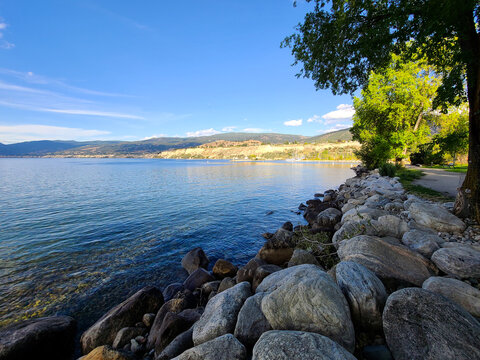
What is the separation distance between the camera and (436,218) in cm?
750

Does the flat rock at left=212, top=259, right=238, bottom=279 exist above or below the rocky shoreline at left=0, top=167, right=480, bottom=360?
below

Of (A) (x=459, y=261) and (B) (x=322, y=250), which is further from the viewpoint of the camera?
(B) (x=322, y=250)

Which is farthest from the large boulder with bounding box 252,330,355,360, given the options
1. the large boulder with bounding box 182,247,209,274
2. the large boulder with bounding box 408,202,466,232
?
the large boulder with bounding box 182,247,209,274

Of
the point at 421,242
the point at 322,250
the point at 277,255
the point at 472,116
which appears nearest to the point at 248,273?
the point at 277,255

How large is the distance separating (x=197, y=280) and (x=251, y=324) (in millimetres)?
5028

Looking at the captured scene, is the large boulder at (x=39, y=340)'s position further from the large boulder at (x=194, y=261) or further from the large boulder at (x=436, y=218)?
the large boulder at (x=436, y=218)

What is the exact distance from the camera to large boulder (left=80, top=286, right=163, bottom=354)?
5.75m

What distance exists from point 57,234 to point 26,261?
3.81 metres

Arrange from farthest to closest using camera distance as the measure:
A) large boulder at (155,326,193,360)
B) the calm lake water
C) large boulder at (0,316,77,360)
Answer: the calm lake water
large boulder at (0,316,77,360)
large boulder at (155,326,193,360)

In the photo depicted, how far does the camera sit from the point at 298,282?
4078 mm

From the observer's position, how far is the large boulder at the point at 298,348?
270cm

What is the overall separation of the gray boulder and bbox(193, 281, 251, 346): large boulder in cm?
519

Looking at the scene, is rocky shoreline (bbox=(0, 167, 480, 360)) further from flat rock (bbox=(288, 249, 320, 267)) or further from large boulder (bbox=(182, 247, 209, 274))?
large boulder (bbox=(182, 247, 209, 274))

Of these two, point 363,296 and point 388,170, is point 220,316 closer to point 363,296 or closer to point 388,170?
point 363,296
